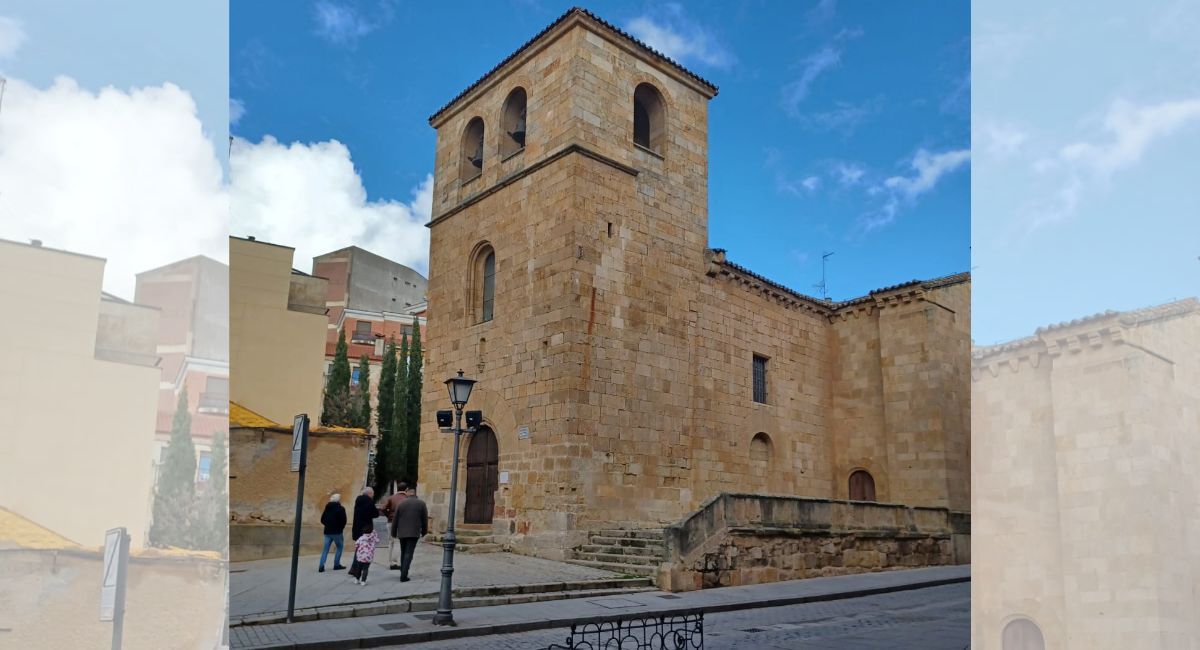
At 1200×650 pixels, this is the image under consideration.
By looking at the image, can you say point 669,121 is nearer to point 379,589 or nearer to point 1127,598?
point 379,589

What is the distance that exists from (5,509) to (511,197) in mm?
9947

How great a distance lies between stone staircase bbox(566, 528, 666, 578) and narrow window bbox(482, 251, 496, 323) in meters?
5.37

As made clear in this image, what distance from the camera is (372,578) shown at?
36.4 ft

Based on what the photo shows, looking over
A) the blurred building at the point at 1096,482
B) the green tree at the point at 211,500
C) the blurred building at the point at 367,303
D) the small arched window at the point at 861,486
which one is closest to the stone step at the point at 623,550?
the green tree at the point at 211,500

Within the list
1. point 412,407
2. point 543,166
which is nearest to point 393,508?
point 543,166

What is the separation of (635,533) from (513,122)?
9125 mm

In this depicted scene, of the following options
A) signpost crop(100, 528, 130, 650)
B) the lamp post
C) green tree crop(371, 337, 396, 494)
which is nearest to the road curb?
the lamp post

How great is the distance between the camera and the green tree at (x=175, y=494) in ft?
51.6

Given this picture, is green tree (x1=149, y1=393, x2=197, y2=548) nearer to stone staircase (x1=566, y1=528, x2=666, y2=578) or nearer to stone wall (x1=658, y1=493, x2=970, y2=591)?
stone staircase (x1=566, y1=528, x2=666, y2=578)

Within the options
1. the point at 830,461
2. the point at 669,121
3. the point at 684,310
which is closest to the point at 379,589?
the point at 684,310

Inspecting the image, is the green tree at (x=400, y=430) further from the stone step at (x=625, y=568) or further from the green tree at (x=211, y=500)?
the stone step at (x=625, y=568)

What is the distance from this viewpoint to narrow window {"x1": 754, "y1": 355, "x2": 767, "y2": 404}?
18641 millimetres

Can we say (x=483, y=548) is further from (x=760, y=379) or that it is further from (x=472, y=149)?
(x=472, y=149)

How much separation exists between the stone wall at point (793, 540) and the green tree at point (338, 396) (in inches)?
691
